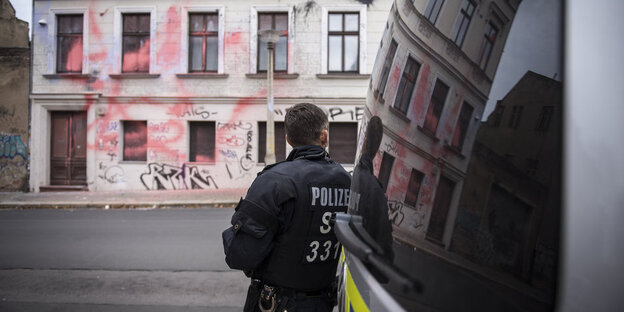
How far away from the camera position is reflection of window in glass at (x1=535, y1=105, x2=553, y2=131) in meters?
0.82

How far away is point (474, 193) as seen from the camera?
935 millimetres

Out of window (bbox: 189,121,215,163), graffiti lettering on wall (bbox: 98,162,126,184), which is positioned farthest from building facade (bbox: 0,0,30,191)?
window (bbox: 189,121,215,163)

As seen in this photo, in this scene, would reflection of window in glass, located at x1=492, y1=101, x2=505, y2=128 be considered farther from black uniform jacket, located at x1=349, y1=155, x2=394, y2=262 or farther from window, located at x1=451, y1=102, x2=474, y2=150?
black uniform jacket, located at x1=349, y1=155, x2=394, y2=262

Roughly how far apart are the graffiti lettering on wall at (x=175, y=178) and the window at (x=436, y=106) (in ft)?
46.0

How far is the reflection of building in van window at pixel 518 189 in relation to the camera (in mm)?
793

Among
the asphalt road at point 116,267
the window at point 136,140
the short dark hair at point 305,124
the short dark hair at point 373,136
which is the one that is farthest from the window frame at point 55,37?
the short dark hair at point 373,136

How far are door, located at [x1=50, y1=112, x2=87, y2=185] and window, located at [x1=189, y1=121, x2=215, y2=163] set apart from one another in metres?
3.85

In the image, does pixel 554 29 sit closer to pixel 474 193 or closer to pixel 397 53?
pixel 474 193

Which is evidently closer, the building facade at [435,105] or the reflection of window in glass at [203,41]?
the building facade at [435,105]

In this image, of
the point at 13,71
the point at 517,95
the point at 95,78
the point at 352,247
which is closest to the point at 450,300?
the point at 352,247

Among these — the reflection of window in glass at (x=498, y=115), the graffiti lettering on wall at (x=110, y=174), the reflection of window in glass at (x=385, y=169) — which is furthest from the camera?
the graffiti lettering on wall at (x=110, y=174)

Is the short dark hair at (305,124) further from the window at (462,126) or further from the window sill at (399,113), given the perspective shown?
the window at (462,126)

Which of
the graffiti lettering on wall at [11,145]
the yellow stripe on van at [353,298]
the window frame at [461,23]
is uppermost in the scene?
the window frame at [461,23]

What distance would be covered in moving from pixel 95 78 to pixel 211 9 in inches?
187
